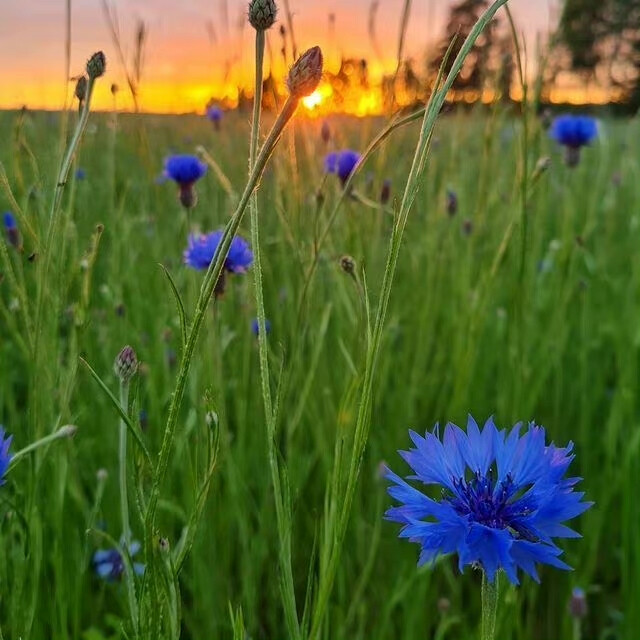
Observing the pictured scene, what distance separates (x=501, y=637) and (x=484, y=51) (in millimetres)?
1268

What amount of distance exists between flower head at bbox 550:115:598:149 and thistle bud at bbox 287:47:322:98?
1.54 m

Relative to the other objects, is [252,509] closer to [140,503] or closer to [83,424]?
[83,424]

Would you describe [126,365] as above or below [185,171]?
below

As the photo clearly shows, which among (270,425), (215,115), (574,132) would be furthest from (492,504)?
(215,115)

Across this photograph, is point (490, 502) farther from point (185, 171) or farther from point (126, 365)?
point (185, 171)

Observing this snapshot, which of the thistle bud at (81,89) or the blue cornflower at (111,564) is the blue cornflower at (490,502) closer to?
the thistle bud at (81,89)

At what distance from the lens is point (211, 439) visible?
515 millimetres

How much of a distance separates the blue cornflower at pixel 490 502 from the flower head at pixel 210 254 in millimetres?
549

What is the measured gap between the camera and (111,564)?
1019mm

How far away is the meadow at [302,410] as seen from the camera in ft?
2.60

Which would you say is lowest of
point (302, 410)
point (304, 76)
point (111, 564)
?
point (111, 564)

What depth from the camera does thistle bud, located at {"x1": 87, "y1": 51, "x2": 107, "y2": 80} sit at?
548 mm

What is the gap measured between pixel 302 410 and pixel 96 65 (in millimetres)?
604

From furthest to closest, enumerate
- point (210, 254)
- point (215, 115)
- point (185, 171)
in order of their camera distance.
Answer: point (215, 115)
point (185, 171)
point (210, 254)
